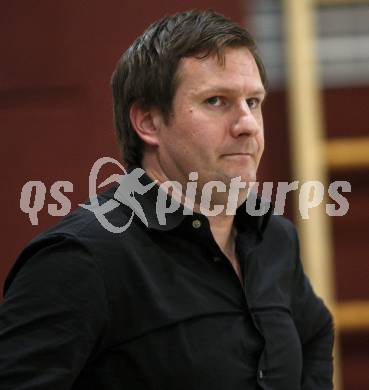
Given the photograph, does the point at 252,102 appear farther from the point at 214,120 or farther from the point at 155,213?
the point at 155,213

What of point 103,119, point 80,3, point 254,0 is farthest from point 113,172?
point 254,0

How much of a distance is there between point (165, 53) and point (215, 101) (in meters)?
0.08

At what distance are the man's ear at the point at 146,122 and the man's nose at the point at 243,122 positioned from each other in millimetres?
90

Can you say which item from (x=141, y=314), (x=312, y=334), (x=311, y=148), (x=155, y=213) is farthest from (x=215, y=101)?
(x=311, y=148)

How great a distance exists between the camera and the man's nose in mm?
1025

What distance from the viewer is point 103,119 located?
6.45 ft

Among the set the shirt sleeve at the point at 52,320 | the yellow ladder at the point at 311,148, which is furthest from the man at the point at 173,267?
the yellow ladder at the point at 311,148

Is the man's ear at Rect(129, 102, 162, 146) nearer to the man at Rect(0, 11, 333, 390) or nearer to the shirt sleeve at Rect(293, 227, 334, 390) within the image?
the man at Rect(0, 11, 333, 390)

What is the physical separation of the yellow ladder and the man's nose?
3.14 ft

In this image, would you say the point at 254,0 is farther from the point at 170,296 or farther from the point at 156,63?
the point at 170,296

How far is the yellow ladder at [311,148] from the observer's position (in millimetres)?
1978

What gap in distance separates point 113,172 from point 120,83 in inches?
25.7

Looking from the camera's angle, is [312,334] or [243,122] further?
[312,334]

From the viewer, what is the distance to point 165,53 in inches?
40.3
